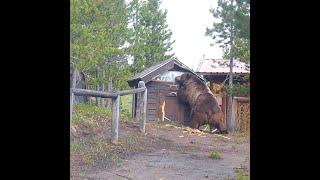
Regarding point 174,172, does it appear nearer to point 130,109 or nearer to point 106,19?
point 130,109

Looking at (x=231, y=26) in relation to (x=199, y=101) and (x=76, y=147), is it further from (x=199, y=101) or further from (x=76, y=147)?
(x=76, y=147)

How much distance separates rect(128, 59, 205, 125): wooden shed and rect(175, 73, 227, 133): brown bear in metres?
0.07

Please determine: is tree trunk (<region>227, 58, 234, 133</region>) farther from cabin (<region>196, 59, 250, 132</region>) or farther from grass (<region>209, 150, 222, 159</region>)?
grass (<region>209, 150, 222, 159</region>)

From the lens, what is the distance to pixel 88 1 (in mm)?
2803

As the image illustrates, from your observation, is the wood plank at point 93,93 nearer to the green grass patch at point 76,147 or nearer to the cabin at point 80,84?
the cabin at point 80,84

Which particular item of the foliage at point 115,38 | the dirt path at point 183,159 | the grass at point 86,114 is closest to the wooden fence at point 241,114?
the dirt path at point 183,159

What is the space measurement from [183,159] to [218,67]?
0.97 meters

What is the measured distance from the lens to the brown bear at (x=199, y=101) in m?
3.71

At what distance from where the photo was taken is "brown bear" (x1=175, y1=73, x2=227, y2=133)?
3709 mm

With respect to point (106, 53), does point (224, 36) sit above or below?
above

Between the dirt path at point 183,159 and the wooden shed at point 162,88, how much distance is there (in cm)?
17
